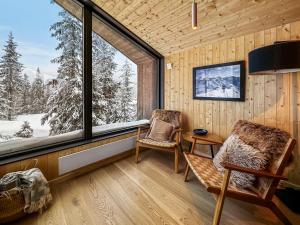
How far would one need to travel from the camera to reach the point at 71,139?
8.20 ft

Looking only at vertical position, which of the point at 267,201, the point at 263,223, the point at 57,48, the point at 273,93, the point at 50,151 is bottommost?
the point at 263,223

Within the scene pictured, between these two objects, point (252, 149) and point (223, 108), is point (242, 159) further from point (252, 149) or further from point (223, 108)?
point (223, 108)

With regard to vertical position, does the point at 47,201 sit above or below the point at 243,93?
below

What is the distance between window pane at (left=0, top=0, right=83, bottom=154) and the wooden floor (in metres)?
0.78

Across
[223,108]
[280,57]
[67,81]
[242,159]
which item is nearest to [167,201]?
[242,159]

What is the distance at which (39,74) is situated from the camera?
2232mm

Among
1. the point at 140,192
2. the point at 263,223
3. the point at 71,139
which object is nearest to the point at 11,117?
the point at 71,139

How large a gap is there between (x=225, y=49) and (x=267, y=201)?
82.4 inches

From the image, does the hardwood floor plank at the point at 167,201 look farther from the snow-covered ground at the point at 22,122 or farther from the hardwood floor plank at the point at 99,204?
the snow-covered ground at the point at 22,122

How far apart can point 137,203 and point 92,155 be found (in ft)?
3.39

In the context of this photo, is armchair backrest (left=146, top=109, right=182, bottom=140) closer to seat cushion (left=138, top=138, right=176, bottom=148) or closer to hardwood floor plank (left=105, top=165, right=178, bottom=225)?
seat cushion (left=138, top=138, right=176, bottom=148)

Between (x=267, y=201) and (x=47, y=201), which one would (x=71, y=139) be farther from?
(x=267, y=201)

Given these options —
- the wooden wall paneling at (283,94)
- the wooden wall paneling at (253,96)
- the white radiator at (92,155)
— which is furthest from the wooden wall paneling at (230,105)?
the white radiator at (92,155)

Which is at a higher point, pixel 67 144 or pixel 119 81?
pixel 119 81
